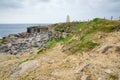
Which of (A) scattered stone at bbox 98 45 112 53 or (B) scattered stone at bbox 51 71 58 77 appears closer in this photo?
(B) scattered stone at bbox 51 71 58 77

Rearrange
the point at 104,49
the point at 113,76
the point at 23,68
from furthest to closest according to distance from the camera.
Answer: the point at 23,68 < the point at 104,49 < the point at 113,76

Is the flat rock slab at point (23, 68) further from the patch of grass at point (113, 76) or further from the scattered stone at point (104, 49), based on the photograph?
the patch of grass at point (113, 76)

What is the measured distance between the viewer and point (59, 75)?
11.2 metres

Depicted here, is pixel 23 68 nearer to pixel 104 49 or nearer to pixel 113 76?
pixel 104 49

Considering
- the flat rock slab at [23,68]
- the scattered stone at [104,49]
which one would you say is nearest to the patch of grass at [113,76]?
the scattered stone at [104,49]

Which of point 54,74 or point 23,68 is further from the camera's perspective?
point 23,68

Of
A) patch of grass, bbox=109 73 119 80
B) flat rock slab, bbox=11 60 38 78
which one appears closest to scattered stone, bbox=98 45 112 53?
patch of grass, bbox=109 73 119 80

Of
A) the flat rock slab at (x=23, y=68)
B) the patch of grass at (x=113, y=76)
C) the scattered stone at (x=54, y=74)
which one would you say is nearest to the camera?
the patch of grass at (x=113, y=76)

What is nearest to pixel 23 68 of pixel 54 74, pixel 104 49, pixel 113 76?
pixel 54 74

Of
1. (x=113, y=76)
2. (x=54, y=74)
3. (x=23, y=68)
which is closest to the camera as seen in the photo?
(x=113, y=76)

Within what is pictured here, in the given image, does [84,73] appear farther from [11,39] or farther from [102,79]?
[11,39]

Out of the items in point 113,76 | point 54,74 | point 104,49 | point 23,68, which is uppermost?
point 104,49

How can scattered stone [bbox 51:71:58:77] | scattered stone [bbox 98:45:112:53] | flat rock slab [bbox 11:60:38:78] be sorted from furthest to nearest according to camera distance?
flat rock slab [bbox 11:60:38:78] → scattered stone [bbox 98:45:112:53] → scattered stone [bbox 51:71:58:77]

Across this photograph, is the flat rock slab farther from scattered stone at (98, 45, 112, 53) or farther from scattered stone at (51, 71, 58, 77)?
scattered stone at (98, 45, 112, 53)
